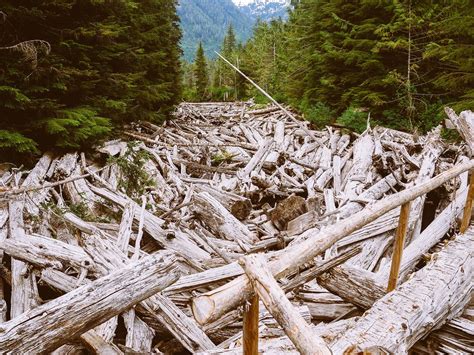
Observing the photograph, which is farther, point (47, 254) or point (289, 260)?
point (47, 254)

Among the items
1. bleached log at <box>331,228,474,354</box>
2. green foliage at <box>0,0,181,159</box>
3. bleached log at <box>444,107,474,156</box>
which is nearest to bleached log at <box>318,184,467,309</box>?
bleached log at <box>331,228,474,354</box>

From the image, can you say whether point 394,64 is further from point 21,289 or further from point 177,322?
point 21,289

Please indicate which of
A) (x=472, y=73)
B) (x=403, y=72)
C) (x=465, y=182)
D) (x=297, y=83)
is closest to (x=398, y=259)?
(x=465, y=182)

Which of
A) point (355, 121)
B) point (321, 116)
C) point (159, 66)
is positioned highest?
point (159, 66)

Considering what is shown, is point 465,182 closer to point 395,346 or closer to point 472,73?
point 395,346

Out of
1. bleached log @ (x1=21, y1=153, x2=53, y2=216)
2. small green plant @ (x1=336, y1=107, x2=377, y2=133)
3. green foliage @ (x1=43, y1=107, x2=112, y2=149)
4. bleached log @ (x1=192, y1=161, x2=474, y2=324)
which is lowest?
bleached log @ (x1=21, y1=153, x2=53, y2=216)

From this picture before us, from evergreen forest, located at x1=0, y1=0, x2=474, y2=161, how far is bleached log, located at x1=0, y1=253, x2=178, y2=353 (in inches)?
222

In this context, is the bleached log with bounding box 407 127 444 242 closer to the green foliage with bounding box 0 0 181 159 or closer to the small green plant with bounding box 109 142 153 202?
the small green plant with bounding box 109 142 153 202

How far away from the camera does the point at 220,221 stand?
578cm

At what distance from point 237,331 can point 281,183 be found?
14.3ft

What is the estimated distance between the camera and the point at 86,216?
18.4 ft

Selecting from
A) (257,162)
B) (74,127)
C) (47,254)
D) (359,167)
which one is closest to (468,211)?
(359,167)

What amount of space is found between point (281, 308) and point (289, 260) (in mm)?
445

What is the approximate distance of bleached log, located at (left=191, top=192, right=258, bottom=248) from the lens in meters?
5.63
